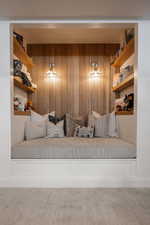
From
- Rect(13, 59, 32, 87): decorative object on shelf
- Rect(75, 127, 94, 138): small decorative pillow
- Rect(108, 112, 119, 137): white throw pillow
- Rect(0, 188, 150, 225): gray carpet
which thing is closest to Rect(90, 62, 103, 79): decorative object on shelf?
Rect(108, 112, 119, 137): white throw pillow

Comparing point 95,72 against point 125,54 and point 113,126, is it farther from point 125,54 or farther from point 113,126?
point 113,126

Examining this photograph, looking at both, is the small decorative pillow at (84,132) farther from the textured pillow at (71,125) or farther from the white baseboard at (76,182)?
the white baseboard at (76,182)

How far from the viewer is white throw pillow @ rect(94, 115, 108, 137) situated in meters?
2.89

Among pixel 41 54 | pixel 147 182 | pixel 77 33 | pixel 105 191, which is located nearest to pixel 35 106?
pixel 41 54

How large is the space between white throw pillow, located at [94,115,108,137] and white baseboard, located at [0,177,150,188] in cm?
85

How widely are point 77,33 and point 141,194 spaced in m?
2.75

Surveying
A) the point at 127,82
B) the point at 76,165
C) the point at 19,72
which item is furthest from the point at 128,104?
the point at 19,72

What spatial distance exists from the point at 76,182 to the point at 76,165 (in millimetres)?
209

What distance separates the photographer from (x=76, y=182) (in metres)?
2.17

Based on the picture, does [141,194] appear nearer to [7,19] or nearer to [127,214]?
[127,214]

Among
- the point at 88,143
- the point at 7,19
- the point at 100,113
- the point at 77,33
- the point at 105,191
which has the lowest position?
the point at 105,191

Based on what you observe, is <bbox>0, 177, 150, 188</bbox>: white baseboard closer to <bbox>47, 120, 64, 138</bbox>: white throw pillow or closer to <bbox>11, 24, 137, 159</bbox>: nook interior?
<bbox>11, 24, 137, 159</bbox>: nook interior

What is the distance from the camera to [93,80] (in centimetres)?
366
